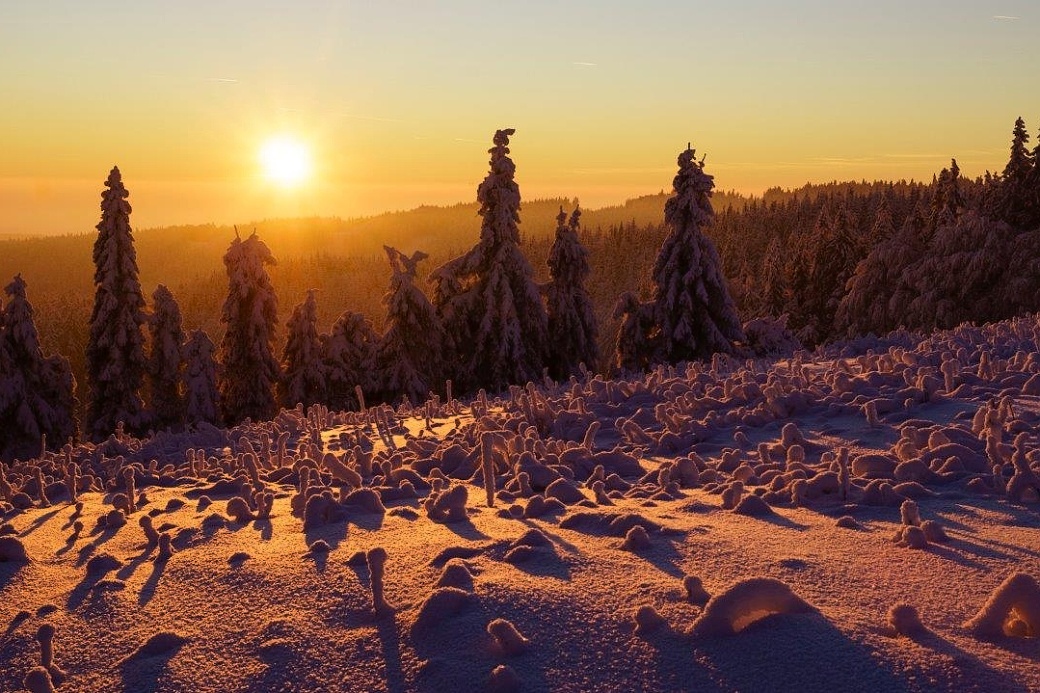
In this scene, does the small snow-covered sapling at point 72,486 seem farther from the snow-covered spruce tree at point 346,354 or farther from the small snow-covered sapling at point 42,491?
the snow-covered spruce tree at point 346,354

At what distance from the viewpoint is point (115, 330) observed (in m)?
35.1

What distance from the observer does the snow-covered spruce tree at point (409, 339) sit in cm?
3186

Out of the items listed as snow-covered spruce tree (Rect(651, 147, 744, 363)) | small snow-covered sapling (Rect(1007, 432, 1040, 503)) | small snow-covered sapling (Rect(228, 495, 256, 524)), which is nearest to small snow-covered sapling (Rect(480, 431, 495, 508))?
small snow-covered sapling (Rect(228, 495, 256, 524))

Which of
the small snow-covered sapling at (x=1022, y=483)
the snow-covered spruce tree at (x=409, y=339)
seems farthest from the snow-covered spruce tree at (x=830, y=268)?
the small snow-covered sapling at (x=1022, y=483)

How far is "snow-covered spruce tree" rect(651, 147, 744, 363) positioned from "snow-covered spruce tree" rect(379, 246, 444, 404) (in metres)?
9.15

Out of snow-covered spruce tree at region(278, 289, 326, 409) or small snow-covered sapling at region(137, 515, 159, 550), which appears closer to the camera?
small snow-covered sapling at region(137, 515, 159, 550)

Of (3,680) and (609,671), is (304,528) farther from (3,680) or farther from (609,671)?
(609,671)

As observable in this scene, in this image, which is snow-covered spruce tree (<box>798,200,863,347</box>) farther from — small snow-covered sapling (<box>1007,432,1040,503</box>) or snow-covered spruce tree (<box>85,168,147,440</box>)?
small snow-covered sapling (<box>1007,432,1040,503</box>)

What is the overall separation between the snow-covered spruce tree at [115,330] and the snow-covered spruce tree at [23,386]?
1626 millimetres

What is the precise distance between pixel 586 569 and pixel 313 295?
115 ft

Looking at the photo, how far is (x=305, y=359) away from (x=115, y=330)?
328 inches

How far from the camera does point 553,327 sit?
3375 centimetres

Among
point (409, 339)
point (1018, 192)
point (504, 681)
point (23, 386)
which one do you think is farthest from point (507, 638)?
point (1018, 192)

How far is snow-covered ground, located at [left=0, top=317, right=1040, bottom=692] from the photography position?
2.77m
